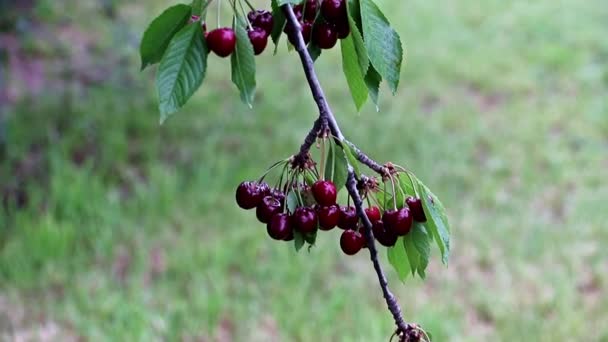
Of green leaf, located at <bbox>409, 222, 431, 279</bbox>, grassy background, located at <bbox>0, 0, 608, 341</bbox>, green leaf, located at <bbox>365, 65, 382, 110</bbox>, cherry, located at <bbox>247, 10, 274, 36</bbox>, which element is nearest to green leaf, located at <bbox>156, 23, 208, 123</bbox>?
cherry, located at <bbox>247, 10, 274, 36</bbox>

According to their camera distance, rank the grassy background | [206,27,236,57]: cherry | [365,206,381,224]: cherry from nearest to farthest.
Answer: [206,27,236,57]: cherry < [365,206,381,224]: cherry < the grassy background

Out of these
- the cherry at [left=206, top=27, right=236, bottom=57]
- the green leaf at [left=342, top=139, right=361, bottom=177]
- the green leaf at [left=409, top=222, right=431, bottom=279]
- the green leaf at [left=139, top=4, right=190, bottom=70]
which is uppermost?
the green leaf at [left=139, top=4, right=190, bottom=70]

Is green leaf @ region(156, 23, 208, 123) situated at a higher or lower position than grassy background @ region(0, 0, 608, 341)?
lower

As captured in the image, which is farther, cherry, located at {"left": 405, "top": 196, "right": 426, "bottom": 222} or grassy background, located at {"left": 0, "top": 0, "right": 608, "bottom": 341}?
grassy background, located at {"left": 0, "top": 0, "right": 608, "bottom": 341}

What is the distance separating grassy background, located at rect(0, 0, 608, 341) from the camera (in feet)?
9.81

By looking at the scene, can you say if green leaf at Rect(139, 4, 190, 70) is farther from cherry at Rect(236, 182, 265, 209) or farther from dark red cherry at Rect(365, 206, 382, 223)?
dark red cherry at Rect(365, 206, 382, 223)

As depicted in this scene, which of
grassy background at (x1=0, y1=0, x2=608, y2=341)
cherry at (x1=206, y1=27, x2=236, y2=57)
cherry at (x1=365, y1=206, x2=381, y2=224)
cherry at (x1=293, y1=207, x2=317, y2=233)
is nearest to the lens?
cherry at (x1=206, y1=27, x2=236, y2=57)

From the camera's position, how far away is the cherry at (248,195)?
989mm

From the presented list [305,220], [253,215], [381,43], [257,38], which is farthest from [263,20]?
[253,215]

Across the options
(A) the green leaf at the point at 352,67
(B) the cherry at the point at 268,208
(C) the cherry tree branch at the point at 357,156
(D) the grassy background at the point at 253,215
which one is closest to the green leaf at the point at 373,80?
(A) the green leaf at the point at 352,67

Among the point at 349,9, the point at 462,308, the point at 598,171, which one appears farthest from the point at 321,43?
the point at 598,171

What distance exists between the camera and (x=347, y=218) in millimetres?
976

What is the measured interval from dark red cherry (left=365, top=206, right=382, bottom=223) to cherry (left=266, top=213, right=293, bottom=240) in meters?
0.14

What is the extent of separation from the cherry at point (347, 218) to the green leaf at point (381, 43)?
7.2 inches
